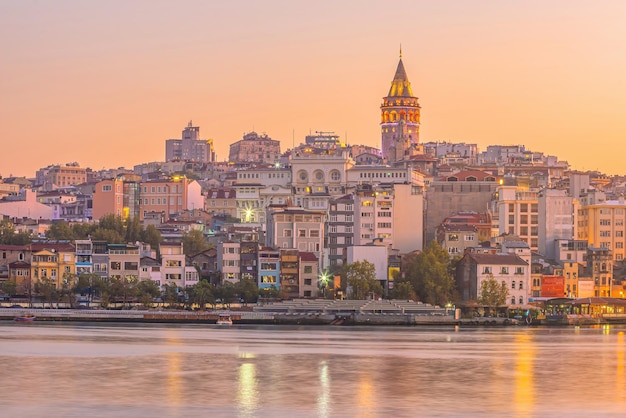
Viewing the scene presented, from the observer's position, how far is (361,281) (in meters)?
77.4

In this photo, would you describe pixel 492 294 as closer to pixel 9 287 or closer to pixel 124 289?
pixel 124 289

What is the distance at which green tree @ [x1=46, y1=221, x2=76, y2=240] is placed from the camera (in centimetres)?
9462

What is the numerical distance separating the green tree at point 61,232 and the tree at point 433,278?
86.5 feet

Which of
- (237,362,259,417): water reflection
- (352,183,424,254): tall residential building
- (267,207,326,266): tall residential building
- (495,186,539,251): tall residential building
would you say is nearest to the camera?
(237,362,259,417): water reflection

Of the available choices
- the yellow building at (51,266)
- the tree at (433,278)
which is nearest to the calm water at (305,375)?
the tree at (433,278)

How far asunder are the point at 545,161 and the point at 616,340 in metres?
107

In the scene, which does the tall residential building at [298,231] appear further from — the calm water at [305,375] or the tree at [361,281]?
the calm water at [305,375]

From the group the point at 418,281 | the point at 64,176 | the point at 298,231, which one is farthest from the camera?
the point at 64,176

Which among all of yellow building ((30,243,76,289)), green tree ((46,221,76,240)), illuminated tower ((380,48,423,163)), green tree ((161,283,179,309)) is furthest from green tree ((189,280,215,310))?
illuminated tower ((380,48,423,163))

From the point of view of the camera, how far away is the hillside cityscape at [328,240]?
3093 inches

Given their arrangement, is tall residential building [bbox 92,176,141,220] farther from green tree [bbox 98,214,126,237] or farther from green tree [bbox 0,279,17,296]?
green tree [bbox 0,279,17,296]

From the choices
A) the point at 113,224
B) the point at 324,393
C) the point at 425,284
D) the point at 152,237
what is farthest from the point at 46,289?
the point at 324,393

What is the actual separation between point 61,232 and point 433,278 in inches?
1170

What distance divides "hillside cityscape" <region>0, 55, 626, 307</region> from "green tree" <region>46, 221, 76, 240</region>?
15 centimetres
